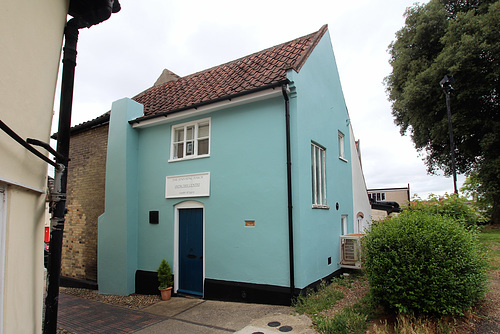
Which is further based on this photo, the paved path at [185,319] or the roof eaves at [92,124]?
the roof eaves at [92,124]

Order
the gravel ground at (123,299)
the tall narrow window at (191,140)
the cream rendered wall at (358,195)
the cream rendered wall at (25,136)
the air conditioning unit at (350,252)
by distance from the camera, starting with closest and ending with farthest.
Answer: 1. the cream rendered wall at (25,136)
2. the gravel ground at (123,299)
3. the tall narrow window at (191,140)
4. the air conditioning unit at (350,252)
5. the cream rendered wall at (358,195)

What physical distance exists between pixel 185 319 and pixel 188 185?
3651mm

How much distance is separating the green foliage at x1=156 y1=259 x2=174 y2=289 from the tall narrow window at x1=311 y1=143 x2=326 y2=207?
15.0ft

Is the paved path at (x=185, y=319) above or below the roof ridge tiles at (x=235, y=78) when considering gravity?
below

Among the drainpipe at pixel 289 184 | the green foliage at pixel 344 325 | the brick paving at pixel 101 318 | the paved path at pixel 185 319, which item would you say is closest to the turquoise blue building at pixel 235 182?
the drainpipe at pixel 289 184

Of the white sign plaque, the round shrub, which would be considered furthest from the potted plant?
the round shrub

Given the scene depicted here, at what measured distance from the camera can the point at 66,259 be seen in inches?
458

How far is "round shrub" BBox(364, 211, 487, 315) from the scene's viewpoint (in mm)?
5169

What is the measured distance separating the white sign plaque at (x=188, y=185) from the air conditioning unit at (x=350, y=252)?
4637 millimetres

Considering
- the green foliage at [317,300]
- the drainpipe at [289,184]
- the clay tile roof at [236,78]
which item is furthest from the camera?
the clay tile roof at [236,78]

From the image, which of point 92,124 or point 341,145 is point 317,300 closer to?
point 341,145

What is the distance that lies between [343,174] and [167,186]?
628 cm

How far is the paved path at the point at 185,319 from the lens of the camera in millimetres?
6086

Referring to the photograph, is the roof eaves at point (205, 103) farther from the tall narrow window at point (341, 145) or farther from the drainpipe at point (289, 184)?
the tall narrow window at point (341, 145)
